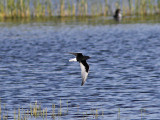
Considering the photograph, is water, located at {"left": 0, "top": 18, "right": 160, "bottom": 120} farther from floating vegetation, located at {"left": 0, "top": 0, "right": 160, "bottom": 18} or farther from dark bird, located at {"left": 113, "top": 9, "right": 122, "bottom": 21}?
floating vegetation, located at {"left": 0, "top": 0, "right": 160, "bottom": 18}

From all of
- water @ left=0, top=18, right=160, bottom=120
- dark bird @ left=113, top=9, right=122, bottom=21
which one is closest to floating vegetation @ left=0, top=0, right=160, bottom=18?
dark bird @ left=113, top=9, right=122, bottom=21

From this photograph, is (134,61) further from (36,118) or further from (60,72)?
(36,118)

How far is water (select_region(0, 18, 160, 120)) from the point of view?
17156 mm

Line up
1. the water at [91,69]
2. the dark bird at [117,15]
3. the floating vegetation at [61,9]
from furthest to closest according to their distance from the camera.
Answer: the floating vegetation at [61,9] → the dark bird at [117,15] → the water at [91,69]

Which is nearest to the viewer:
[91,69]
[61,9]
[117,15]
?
[91,69]

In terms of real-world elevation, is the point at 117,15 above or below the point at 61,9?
below

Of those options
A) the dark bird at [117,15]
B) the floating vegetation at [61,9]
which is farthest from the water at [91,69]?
the floating vegetation at [61,9]

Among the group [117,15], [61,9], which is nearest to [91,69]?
[117,15]

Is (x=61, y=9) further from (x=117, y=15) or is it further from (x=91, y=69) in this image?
(x=91, y=69)

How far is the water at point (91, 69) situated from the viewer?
17.2 m

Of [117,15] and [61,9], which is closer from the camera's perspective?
[117,15]

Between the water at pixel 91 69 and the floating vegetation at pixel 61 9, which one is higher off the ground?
the floating vegetation at pixel 61 9

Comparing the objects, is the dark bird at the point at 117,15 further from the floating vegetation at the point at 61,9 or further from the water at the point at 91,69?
the water at the point at 91,69

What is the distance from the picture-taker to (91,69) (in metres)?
25.7
